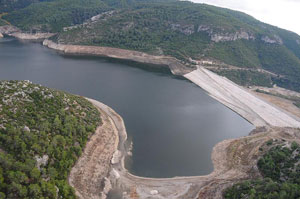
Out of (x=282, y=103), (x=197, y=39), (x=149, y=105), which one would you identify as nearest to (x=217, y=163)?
(x=149, y=105)

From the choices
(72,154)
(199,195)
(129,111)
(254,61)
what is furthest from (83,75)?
(254,61)

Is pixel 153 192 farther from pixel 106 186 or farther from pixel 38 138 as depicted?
pixel 38 138

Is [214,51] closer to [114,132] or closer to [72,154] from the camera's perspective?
[114,132]

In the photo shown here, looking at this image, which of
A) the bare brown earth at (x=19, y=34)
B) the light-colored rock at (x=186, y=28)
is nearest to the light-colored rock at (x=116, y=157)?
the light-colored rock at (x=186, y=28)

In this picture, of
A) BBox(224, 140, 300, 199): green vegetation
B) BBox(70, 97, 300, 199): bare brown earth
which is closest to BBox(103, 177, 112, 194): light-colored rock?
BBox(70, 97, 300, 199): bare brown earth

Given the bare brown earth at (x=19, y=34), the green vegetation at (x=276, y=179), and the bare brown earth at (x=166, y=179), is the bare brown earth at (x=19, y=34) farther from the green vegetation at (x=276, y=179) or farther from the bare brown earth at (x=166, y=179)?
the green vegetation at (x=276, y=179)

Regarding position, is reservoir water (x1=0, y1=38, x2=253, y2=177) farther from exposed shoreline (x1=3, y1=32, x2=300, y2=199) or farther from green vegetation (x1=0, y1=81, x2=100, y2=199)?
green vegetation (x1=0, y1=81, x2=100, y2=199)
